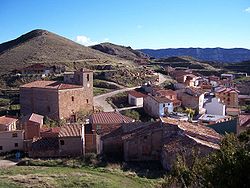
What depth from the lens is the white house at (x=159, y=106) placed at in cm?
4591

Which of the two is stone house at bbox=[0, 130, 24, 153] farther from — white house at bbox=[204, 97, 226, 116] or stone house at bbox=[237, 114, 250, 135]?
white house at bbox=[204, 97, 226, 116]

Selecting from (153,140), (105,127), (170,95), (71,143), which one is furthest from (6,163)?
(170,95)

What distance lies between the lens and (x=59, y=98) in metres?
40.8

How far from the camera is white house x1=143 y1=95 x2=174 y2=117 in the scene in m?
45.9

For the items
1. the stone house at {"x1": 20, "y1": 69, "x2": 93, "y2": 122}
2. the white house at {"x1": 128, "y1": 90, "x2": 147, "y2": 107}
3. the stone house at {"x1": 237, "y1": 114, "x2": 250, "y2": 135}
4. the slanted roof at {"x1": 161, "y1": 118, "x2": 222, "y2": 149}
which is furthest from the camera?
the white house at {"x1": 128, "y1": 90, "x2": 147, "y2": 107}

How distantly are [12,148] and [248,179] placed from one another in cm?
2316

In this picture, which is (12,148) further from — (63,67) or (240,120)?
(63,67)

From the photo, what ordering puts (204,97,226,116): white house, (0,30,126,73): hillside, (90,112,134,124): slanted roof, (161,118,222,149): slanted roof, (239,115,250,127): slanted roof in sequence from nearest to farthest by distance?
(161,118,222,149): slanted roof < (239,115,250,127): slanted roof < (90,112,134,124): slanted roof < (204,97,226,116): white house < (0,30,126,73): hillside

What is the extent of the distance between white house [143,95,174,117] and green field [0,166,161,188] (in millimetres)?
21876

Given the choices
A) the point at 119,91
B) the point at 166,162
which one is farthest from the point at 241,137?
the point at 119,91

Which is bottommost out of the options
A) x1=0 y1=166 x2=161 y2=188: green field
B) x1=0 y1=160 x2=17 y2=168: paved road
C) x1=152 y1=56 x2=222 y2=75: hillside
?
x1=0 y1=160 x2=17 y2=168: paved road

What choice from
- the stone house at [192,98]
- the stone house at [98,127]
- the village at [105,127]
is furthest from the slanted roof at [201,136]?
the stone house at [192,98]

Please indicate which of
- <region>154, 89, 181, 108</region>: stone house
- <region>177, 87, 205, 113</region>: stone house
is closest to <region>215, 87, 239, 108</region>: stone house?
<region>177, 87, 205, 113</region>: stone house

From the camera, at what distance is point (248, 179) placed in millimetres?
10680
